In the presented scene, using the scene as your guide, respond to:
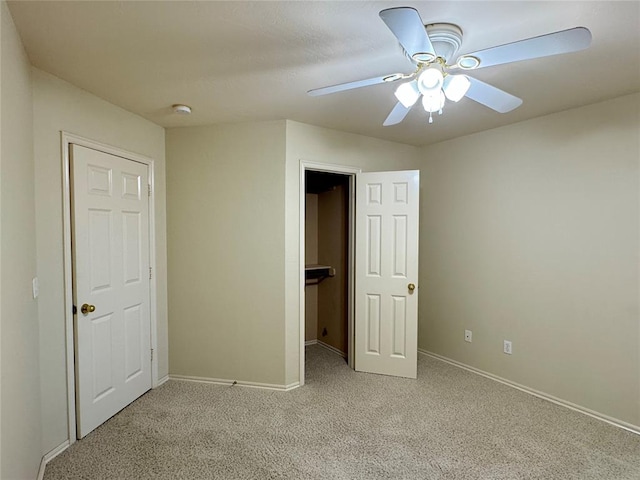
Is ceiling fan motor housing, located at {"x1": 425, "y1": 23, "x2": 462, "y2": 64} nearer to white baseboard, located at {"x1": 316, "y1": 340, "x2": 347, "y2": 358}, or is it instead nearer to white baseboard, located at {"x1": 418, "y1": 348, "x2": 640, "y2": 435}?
white baseboard, located at {"x1": 418, "y1": 348, "x2": 640, "y2": 435}

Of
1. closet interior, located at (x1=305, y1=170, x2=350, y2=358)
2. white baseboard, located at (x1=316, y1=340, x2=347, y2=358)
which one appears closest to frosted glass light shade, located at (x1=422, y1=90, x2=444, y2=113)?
closet interior, located at (x1=305, y1=170, x2=350, y2=358)

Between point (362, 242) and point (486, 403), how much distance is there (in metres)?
1.71

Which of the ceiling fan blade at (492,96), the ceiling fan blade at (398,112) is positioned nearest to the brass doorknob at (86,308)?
the ceiling fan blade at (398,112)

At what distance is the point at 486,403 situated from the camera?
2828 millimetres

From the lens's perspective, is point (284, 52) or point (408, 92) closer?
point (408, 92)

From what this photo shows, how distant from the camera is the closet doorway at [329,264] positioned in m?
3.91

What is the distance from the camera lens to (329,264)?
168 inches

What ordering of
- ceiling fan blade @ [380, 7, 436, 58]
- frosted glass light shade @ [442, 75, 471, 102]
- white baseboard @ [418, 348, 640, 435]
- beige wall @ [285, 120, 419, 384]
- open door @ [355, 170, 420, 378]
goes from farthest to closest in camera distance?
open door @ [355, 170, 420, 378], beige wall @ [285, 120, 419, 384], white baseboard @ [418, 348, 640, 435], frosted glass light shade @ [442, 75, 471, 102], ceiling fan blade @ [380, 7, 436, 58]

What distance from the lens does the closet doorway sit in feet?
12.8

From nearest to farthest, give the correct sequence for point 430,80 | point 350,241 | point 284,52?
point 430,80 → point 284,52 → point 350,241

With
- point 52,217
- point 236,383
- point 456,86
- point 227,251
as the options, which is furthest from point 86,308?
A: point 456,86

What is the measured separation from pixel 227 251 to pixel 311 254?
1.53 m

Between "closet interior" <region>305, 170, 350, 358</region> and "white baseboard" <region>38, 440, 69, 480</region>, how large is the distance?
2.56 m

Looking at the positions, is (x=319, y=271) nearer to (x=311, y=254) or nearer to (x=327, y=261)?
(x=327, y=261)
